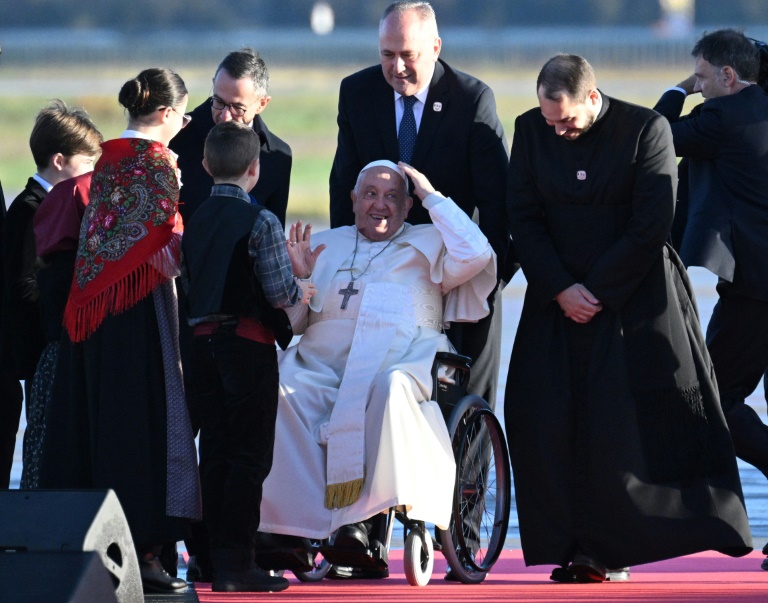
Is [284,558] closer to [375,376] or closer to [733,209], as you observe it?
[375,376]

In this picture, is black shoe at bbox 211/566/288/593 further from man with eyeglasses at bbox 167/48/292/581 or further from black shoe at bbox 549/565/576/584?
black shoe at bbox 549/565/576/584

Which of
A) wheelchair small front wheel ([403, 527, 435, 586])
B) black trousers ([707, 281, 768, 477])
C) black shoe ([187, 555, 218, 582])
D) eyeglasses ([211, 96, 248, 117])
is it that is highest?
eyeglasses ([211, 96, 248, 117])

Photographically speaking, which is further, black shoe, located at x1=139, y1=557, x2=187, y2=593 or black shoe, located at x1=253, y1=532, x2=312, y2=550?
black shoe, located at x1=253, y1=532, x2=312, y2=550

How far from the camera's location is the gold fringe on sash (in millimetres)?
4652

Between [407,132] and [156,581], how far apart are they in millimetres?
1781

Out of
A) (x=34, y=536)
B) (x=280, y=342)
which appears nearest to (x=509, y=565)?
(x=280, y=342)

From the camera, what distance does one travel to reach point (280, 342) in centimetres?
451

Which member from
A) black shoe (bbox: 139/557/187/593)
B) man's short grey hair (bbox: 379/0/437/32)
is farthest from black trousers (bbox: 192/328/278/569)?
man's short grey hair (bbox: 379/0/437/32)

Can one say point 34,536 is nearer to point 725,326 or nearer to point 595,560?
point 595,560

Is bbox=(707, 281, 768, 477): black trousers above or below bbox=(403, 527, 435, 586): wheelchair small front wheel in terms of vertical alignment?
above

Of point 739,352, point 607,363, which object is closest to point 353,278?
point 607,363

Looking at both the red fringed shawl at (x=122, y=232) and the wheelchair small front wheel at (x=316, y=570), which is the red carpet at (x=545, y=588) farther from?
the red fringed shawl at (x=122, y=232)

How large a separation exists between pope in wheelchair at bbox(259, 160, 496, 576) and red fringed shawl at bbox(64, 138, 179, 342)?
0.38 m

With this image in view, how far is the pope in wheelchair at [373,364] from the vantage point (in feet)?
15.2
